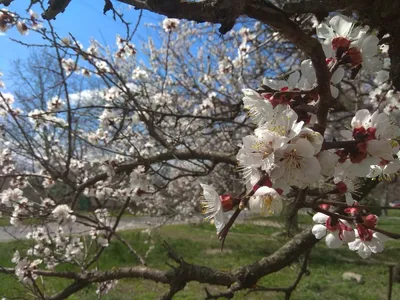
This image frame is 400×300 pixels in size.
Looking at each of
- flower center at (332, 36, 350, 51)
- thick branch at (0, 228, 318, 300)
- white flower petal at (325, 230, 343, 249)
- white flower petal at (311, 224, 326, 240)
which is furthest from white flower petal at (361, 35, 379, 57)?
thick branch at (0, 228, 318, 300)

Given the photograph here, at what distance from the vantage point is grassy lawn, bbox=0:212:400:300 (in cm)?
479

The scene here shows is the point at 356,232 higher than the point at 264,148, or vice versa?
the point at 264,148

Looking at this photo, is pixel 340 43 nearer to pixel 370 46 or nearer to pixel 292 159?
pixel 370 46

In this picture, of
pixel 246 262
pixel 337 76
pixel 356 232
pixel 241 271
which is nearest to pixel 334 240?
pixel 356 232

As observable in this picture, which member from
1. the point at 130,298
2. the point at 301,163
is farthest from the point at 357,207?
the point at 130,298

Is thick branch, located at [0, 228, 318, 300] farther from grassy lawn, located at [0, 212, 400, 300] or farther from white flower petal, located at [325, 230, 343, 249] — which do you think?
white flower petal, located at [325, 230, 343, 249]

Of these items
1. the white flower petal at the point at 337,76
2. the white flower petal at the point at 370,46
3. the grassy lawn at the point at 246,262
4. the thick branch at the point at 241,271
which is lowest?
the grassy lawn at the point at 246,262

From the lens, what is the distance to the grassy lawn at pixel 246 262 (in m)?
4.79

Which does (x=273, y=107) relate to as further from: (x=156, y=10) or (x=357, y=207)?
(x=357, y=207)

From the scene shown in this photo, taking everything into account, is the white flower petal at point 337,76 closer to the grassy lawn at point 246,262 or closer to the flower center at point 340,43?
the flower center at point 340,43

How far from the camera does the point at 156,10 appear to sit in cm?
67

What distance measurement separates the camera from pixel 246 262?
6.98 metres

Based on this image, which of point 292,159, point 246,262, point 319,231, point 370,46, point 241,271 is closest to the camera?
point 292,159

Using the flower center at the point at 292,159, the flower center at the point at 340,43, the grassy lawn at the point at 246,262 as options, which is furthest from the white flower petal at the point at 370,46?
the grassy lawn at the point at 246,262
